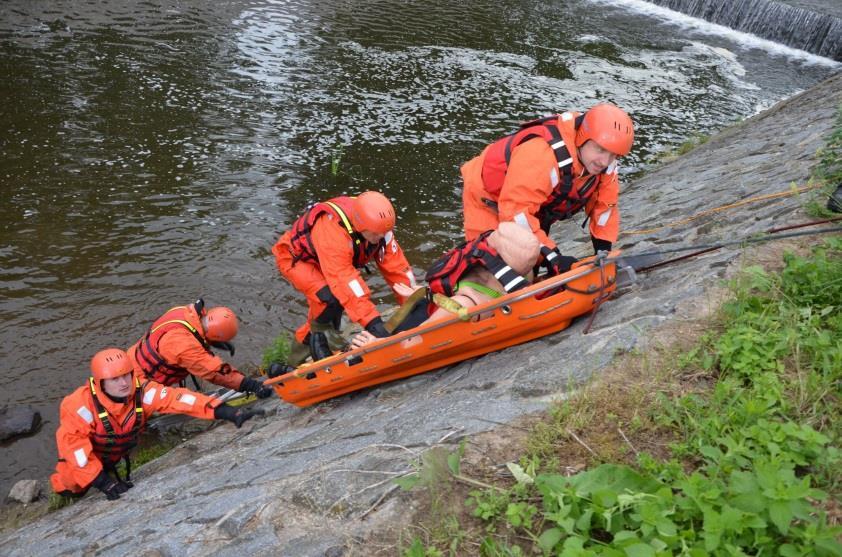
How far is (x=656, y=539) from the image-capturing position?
2.47 m

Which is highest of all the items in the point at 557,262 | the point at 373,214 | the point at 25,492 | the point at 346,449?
the point at 557,262

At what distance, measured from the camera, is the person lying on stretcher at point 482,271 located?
4.46 metres

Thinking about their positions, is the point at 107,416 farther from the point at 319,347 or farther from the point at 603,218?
the point at 603,218

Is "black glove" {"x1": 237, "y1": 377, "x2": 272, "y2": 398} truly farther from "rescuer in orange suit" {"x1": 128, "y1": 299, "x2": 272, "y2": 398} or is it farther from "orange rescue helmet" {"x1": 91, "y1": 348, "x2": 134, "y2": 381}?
"orange rescue helmet" {"x1": 91, "y1": 348, "x2": 134, "y2": 381}

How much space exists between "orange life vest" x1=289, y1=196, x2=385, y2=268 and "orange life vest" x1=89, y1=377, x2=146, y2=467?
1.83m

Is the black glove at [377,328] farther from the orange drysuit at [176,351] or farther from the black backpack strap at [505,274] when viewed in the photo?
the orange drysuit at [176,351]

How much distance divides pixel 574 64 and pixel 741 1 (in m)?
8.02

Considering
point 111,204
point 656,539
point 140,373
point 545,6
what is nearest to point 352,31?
point 545,6

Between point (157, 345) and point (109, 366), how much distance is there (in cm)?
94

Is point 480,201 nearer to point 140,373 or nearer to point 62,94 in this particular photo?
point 140,373

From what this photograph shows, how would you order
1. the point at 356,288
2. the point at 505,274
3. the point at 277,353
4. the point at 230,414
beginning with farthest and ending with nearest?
the point at 277,353 < the point at 230,414 < the point at 356,288 < the point at 505,274

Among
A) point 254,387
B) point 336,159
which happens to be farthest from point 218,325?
point 336,159

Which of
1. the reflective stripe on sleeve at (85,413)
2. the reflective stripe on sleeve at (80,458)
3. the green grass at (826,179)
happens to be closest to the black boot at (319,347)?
the reflective stripe on sleeve at (85,413)

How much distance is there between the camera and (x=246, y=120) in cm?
1316
